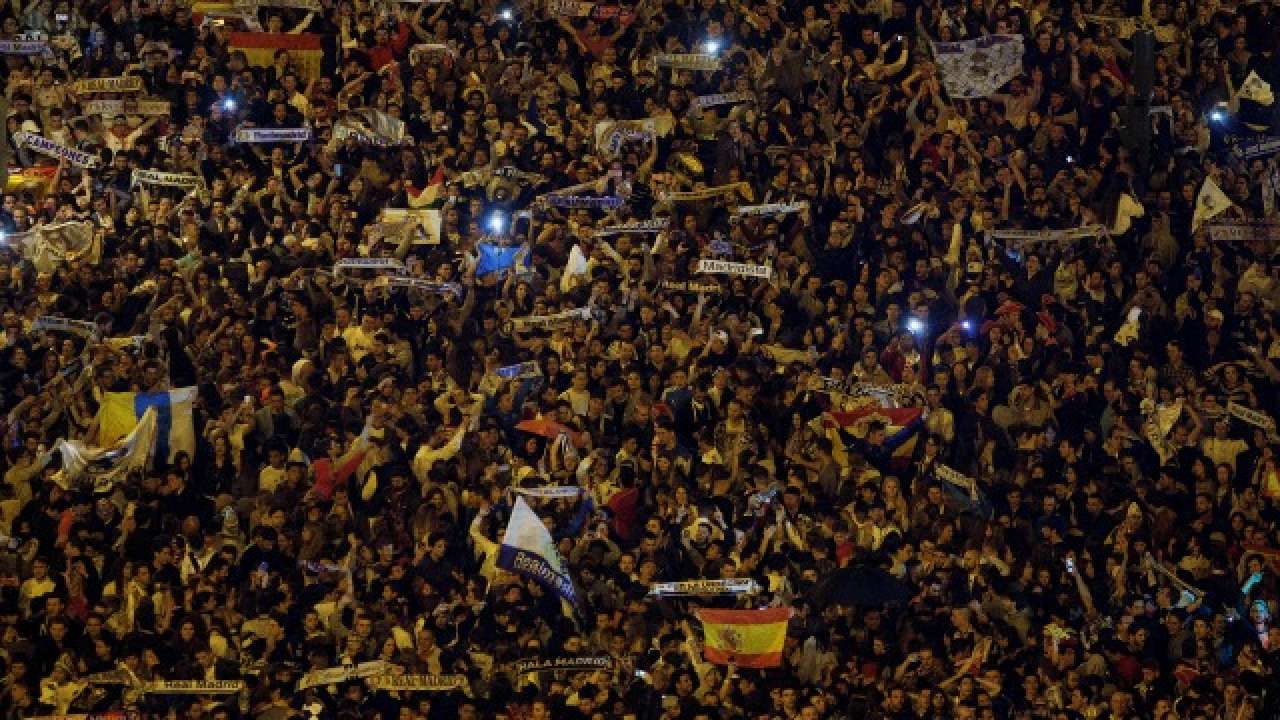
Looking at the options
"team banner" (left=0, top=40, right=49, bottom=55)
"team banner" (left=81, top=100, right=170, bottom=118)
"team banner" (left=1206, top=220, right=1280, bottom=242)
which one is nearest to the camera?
"team banner" (left=1206, top=220, right=1280, bottom=242)

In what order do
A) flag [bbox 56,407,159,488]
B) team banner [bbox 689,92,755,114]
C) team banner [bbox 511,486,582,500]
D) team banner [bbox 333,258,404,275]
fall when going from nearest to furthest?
team banner [bbox 511,486,582,500] < flag [bbox 56,407,159,488] < team banner [bbox 333,258,404,275] < team banner [bbox 689,92,755,114]

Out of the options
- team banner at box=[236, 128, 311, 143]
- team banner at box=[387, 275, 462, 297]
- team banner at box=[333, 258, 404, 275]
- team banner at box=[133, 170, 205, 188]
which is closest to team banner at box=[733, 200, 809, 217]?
team banner at box=[387, 275, 462, 297]

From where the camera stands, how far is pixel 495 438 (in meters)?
21.0

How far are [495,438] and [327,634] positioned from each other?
2390 millimetres

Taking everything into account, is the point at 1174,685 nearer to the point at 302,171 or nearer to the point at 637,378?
the point at 637,378

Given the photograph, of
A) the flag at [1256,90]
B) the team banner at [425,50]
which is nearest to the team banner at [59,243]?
the team banner at [425,50]

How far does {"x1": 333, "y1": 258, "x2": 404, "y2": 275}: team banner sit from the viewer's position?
2270 cm

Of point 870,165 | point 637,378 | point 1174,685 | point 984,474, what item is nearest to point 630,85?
point 870,165

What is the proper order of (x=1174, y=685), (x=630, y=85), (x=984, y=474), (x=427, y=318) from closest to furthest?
(x=1174, y=685) → (x=984, y=474) → (x=427, y=318) → (x=630, y=85)

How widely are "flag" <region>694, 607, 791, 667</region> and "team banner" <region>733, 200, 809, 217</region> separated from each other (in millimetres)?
4914

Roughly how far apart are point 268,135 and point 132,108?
1.48 m

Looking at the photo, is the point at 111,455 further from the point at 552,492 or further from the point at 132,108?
the point at 132,108

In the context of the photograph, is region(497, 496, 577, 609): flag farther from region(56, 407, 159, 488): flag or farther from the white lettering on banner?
the white lettering on banner

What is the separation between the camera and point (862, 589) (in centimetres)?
1966
